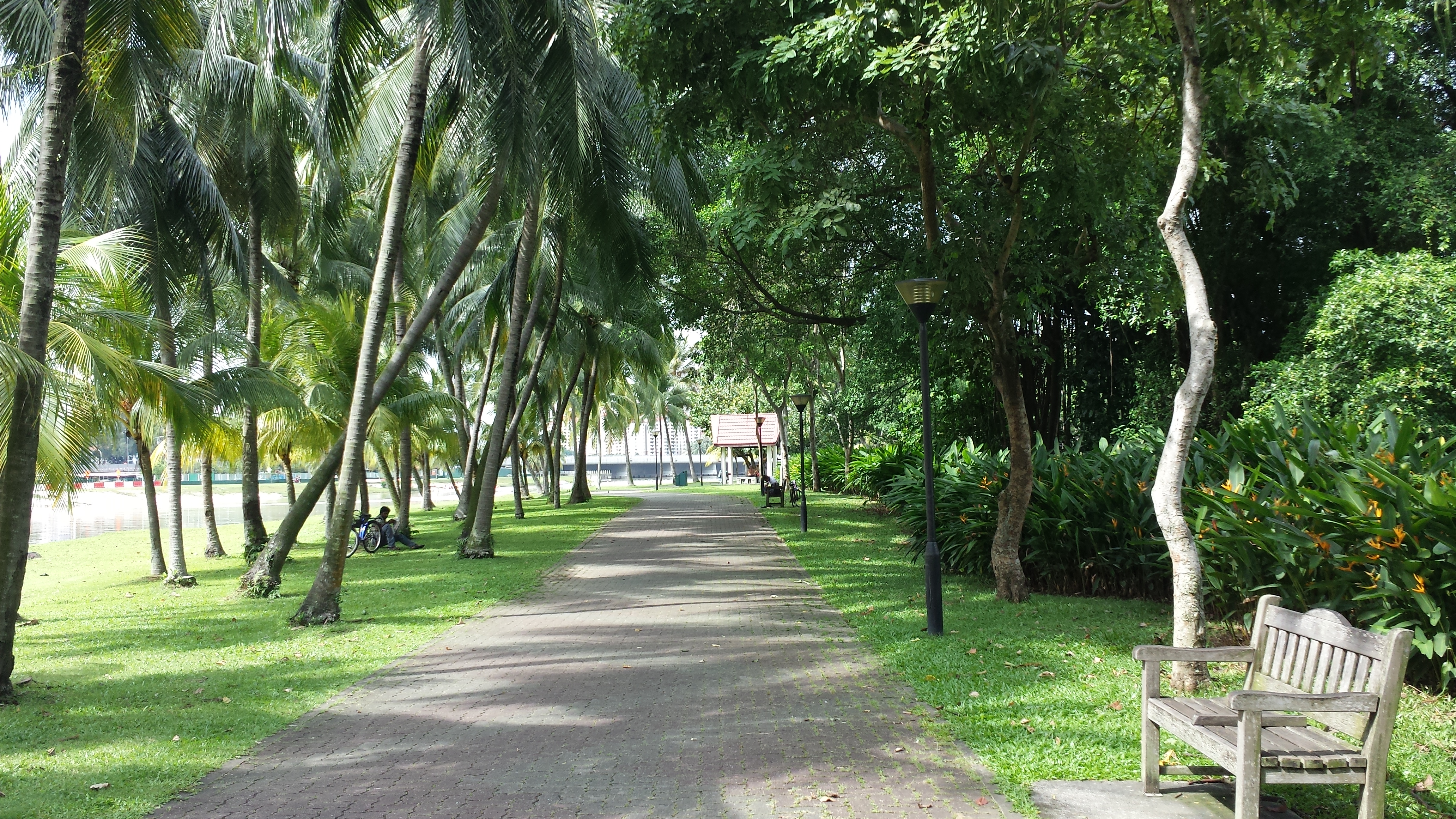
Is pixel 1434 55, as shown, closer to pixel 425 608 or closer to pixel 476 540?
pixel 425 608

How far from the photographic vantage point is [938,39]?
755 cm

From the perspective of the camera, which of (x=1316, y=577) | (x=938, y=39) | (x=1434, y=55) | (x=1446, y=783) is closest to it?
(x=1446, y=783)

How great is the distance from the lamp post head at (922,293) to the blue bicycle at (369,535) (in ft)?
46.6

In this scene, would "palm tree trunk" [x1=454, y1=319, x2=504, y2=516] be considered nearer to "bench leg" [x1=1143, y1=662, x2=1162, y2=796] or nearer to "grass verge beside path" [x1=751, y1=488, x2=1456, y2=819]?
"grass verge beside path" [x1=751, y1=488, x2=1456, y2=819]

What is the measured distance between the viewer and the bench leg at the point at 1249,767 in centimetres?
376

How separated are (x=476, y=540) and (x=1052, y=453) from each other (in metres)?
10.3

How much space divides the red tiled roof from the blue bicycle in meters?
18.7

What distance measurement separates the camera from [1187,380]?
238 inches

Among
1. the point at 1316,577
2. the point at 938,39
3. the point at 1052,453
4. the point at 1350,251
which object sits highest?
the point at 938,39

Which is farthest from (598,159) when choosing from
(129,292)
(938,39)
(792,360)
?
(792,360)

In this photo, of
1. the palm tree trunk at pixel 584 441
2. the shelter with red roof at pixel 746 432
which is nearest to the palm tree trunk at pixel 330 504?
the palm tree trunk at pixel 584 441

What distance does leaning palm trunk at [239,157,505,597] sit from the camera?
11.3m

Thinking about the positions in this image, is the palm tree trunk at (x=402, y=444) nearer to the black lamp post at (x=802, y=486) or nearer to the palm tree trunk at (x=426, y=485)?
the black lamp post at (x=802, y=486)

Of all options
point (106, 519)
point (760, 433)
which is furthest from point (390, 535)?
point (106, 519)
